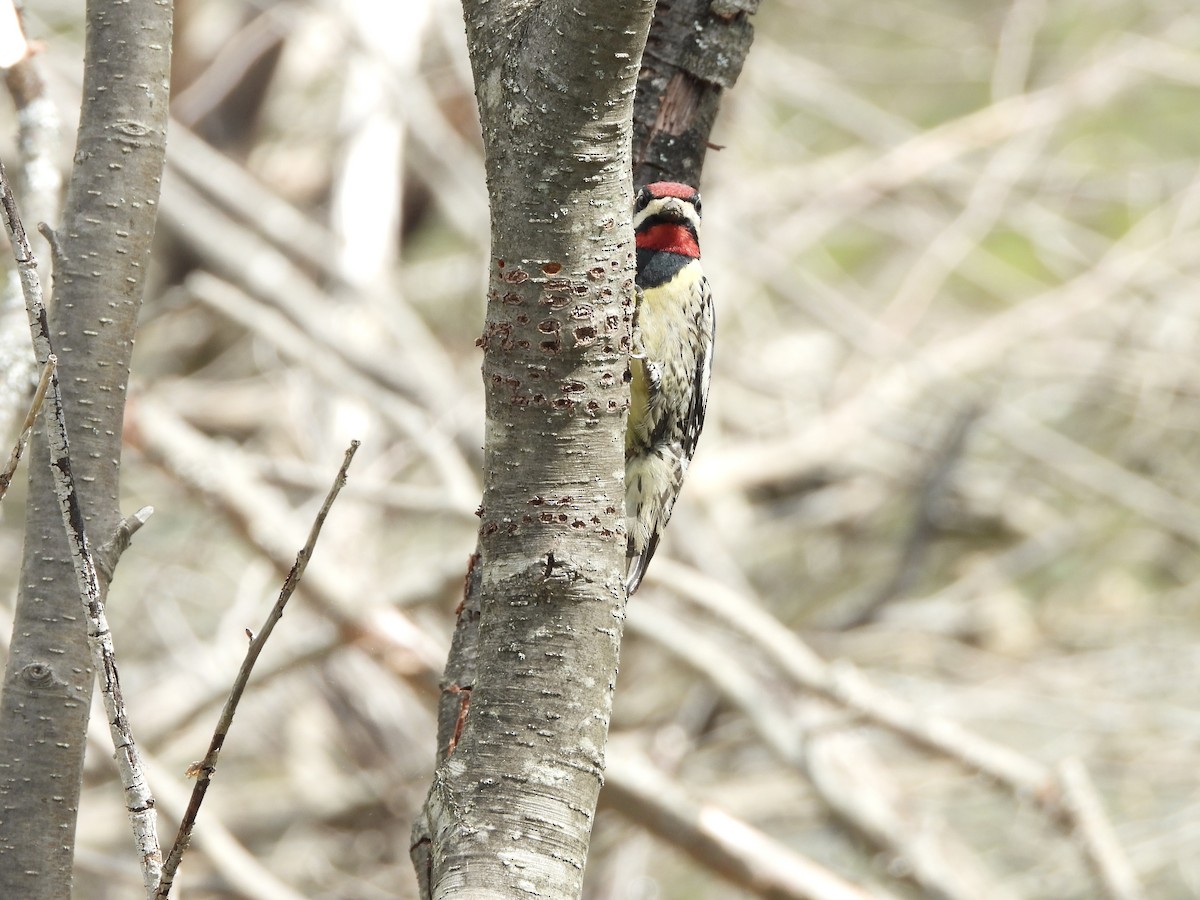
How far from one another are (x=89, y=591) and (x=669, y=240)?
4.79 ft

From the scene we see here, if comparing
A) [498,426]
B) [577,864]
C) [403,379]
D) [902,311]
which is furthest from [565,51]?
[902,311]

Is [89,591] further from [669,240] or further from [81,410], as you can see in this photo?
[669,240]

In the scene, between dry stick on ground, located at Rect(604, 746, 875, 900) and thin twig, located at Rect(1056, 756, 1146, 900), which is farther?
thin twig, located at Rect(1056, 756, 1146, 900)

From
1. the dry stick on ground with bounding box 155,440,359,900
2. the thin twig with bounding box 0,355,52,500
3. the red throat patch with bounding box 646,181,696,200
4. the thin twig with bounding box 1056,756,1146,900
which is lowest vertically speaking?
the dry stick on ground with bounding box 155,440,359,900

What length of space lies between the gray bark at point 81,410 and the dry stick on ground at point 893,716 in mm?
2525

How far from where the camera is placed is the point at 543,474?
51.6 inches

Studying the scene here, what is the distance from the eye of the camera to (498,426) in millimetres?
1322

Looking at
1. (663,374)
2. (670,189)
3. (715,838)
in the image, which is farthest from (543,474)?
(715,838)

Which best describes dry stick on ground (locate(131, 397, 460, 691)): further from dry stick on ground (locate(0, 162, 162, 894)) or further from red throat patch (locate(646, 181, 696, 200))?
dry stick on ground (locate(0, 162, 162, 894))

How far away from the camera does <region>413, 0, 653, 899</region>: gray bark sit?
1.23 metres

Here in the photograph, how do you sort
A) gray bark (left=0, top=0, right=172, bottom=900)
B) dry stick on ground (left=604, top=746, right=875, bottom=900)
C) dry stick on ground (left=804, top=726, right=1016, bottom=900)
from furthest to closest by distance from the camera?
dry stick on ground (left=804, top=726, right=1016, bottom=900)
dry stick on ground (left=604, top=746, right=875, bottom=900)
gray bark (left=0, top=0, right=172, bottom=900)

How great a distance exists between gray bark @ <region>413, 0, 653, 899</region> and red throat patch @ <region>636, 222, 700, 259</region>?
104 cm

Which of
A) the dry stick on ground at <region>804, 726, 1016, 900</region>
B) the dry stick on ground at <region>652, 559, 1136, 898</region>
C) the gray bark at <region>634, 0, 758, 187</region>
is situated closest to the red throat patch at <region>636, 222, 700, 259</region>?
the gray bark at <region>634, 0, 758, 187</region>

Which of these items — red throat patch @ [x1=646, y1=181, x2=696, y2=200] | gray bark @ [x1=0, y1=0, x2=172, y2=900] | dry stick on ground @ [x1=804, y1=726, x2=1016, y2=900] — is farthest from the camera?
dry stick on ground @ [x1=804, y1=726, x2=1016, y2=900]
